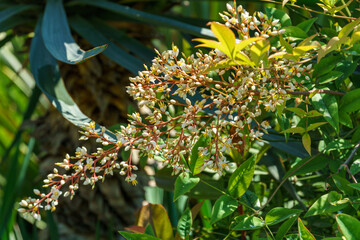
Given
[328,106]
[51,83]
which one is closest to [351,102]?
[328,106]

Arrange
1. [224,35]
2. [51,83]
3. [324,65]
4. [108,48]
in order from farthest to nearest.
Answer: [108,48] < [51,83] < [324,65] < [224,35]

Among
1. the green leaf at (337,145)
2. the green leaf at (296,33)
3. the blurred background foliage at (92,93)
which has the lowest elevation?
the blurred background foliage at (92,93)

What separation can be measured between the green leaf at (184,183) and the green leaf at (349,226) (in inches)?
5.0

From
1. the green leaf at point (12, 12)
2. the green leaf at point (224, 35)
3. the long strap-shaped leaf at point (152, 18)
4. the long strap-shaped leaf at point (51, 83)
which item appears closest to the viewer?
the green leaf at point (224, 35)

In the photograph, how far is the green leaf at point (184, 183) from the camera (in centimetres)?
40

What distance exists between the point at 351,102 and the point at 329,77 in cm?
3

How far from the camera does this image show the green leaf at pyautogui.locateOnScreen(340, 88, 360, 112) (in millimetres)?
406

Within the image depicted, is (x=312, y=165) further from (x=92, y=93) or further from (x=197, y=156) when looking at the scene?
(x=92, y=93)

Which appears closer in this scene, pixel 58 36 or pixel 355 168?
pixel 355 168

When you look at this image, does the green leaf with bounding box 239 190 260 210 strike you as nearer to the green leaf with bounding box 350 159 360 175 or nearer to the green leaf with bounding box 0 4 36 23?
the green leaf with bounding box 350 159 360 175

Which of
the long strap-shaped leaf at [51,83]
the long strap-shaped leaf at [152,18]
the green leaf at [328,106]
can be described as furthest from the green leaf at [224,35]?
the long strap-shaped leaf at [152,18]

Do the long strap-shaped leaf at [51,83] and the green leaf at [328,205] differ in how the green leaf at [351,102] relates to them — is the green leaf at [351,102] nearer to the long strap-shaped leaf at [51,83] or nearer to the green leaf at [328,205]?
the green leaf at [328,205]

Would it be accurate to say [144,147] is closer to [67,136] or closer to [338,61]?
[338,61]

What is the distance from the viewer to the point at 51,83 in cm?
82
